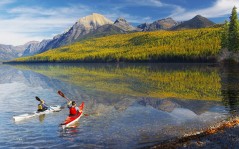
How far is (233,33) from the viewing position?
147 metres

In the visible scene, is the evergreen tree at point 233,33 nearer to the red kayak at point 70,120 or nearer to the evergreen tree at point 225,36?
the evergreen tree at point 225,36

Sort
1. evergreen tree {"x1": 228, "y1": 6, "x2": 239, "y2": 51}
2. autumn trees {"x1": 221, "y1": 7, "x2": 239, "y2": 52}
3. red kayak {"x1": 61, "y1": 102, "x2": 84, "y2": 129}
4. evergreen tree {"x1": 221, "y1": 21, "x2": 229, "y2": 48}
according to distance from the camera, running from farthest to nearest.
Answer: evergreen tree {"x1": 221, "y1": 21, "x2": 229, "y2": 48}, autumn trees {"x1": 221, "y1": 7, "x2": 239, "y2": 52}, evergreen tree {"x1": 228, "y1": 6, "x2": 239, "y2": 51}, red kayak {"x1": 61, "y1": 102, "x2": 84, "y2": 129}

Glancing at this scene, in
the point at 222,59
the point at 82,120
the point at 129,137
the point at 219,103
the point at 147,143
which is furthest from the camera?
the point at 222,59

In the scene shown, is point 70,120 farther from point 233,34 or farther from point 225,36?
point 225,36

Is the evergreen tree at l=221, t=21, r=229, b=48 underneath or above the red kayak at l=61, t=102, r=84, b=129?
above

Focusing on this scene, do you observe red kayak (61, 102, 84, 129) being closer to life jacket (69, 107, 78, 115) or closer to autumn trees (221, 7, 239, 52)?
life jacket (69, 107, 78, 115)

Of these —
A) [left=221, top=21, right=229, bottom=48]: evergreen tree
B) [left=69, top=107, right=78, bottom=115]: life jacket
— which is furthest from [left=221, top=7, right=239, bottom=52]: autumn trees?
[left=69, top=107, right=78, bottom=115]: life jacket

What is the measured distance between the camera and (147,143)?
3381cm

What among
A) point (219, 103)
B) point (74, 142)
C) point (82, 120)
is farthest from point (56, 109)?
point (219, 103)

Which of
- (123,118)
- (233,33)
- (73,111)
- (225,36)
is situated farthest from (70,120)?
(225,36)

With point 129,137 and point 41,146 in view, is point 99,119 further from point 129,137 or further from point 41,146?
point 41,146

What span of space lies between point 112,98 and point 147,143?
34208 millimetres

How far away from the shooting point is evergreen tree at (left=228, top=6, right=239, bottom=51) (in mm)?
145250

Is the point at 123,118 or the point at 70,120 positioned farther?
the point at 123,118
